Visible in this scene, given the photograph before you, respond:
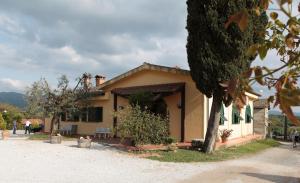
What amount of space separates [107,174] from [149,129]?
6.69m

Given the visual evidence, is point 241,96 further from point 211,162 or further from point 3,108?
point 3,108

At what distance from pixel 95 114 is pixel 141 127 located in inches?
402

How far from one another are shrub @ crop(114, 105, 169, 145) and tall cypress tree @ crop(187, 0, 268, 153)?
294 cm

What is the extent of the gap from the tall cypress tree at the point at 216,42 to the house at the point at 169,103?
10.3 ft

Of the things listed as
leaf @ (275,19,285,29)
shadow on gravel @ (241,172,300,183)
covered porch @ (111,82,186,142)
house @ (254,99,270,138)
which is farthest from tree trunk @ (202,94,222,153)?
leaf @ (275,19,285,29)

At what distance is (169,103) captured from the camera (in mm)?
22234

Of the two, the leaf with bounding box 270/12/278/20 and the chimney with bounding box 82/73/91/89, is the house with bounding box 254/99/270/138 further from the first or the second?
the leaf with bounding box 270/12/278/20

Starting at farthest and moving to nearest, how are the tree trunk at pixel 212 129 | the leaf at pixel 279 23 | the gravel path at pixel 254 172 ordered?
the tree trunk at pixel 212 129
the gravel path at pixel 254 172
the leaf at pixel 279 23

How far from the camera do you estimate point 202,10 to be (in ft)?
55.3

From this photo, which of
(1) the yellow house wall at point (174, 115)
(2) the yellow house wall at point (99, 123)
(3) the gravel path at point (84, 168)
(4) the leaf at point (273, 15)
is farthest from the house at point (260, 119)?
(4) the leaf at point (273, 15)

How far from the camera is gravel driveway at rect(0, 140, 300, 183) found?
1128cm

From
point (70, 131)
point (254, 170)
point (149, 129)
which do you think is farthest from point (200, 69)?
point (70, 131)

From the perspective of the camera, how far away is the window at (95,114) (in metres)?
27.4

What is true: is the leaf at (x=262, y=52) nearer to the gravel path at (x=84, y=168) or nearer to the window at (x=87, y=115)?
the gravel path at (x=84, y=168)
